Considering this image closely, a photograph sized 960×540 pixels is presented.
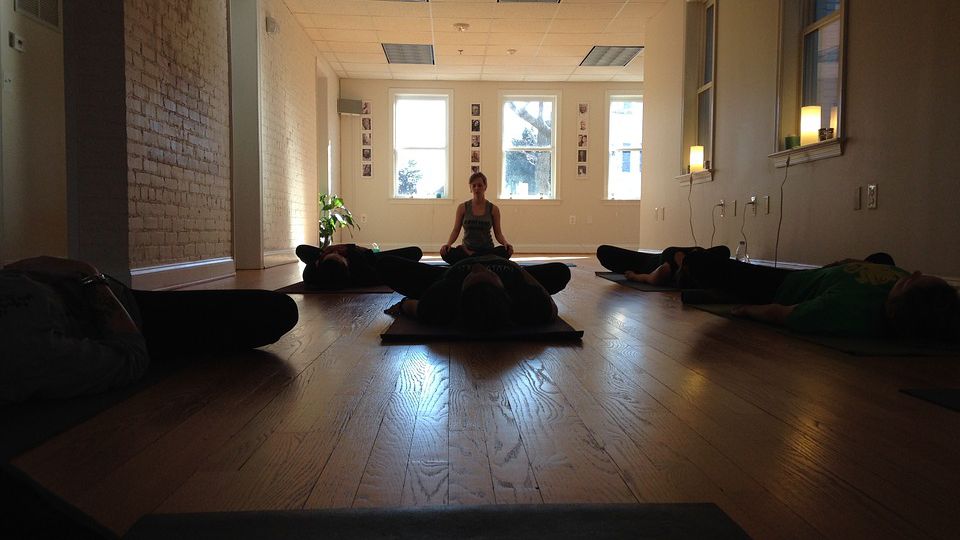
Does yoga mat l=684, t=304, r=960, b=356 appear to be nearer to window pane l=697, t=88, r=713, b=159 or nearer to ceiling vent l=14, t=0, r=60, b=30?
window pane l=697, t=88, r=713, b=159

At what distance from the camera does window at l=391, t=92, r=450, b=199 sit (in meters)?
12.0

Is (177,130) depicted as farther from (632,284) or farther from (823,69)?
(823,69)

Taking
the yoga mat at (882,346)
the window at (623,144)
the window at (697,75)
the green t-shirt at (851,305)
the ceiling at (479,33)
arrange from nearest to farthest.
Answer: the yoga mat at (882,346) < the green t-shirt at (851,305) < the window at (697,75) < the ceiling at (479,33) < the window at (623,144)

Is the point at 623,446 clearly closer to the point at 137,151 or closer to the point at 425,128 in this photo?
the point at 137,151

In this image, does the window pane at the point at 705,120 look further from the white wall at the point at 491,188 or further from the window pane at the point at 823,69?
the white wall at the point at 491,188

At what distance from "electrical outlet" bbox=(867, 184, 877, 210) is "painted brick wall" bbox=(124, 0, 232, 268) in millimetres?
4562

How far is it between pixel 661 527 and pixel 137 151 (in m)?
4.24

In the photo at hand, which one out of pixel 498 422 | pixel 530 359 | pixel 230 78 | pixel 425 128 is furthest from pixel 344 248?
pixel 425 128

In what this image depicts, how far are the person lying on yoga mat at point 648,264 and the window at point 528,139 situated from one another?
6126mm

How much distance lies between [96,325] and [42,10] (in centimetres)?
517

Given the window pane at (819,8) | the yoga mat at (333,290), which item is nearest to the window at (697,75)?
the window pane at (819,8)

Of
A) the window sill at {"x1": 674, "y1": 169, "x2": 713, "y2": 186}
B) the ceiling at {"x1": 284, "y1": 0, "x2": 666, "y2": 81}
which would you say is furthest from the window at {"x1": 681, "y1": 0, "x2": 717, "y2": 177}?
the ceiling at {"x1": 284, "y1": 0, "x2": 666, "y2": 81}

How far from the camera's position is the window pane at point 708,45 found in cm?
711

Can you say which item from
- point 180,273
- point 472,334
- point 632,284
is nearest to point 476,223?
point 632,284
